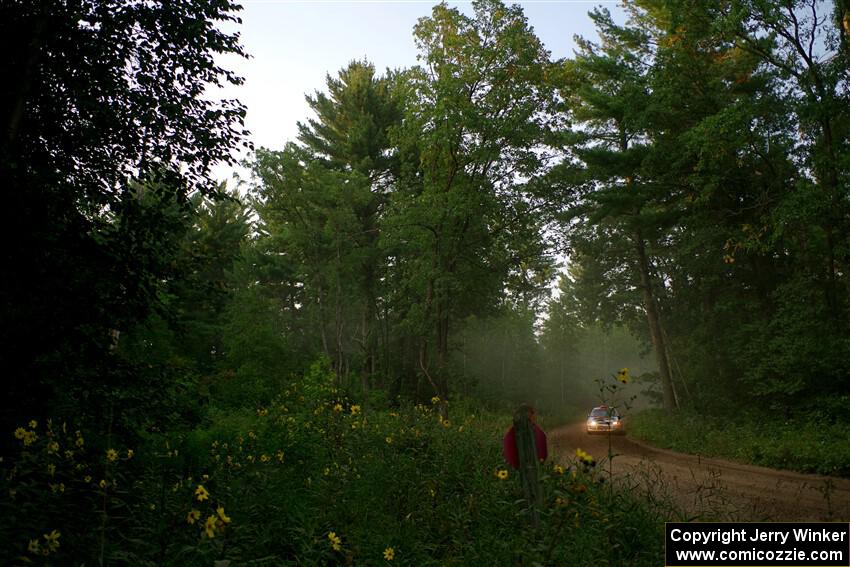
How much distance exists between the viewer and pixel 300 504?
5.45 meters

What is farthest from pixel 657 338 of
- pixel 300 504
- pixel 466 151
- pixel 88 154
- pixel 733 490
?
pixel 88 154

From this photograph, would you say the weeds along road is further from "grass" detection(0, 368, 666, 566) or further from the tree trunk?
the tree trunk

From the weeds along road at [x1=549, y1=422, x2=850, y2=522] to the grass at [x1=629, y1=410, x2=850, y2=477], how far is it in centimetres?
58

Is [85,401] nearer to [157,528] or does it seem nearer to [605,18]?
[157,528]

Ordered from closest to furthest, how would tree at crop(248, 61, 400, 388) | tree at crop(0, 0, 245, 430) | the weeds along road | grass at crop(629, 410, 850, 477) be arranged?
1. tree at crop(0, 0, 245, 430)
2. the weeds along road
3. grass at crop(629, 410, 850, 477)
4. tree at crop(248, 61, 400, 388)

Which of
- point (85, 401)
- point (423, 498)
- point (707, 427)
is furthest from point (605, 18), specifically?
point (85, 401)

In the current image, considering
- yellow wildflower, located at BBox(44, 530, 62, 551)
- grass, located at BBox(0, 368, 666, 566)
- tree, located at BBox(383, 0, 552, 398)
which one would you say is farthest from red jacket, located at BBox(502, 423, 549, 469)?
tree, located at BBox(383, 0, 552, 398)

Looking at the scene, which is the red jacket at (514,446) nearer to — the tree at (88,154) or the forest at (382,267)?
the forest at (382,267)

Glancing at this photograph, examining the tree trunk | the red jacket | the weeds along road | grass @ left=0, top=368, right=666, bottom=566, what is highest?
the tree trunk

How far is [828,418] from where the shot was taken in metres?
14.1

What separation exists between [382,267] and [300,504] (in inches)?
913

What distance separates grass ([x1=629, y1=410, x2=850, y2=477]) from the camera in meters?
11.8

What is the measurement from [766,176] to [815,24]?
4.52 meters

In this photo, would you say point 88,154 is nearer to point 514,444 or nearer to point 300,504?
point 300,504
